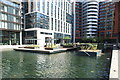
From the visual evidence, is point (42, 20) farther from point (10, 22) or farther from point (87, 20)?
→ point (87, 20)

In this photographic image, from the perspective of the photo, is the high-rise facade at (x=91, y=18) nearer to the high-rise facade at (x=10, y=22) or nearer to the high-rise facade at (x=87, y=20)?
the high-rise facade at (x=87, y=20)

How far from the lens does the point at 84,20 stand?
85.6 metres

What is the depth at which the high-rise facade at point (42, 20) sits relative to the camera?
49219mm

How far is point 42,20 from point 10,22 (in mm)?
16283

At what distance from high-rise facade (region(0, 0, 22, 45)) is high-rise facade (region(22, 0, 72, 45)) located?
4.71 metres

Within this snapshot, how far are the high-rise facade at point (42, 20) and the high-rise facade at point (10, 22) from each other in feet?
15.4

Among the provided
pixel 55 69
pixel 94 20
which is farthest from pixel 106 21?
pixel 55 69

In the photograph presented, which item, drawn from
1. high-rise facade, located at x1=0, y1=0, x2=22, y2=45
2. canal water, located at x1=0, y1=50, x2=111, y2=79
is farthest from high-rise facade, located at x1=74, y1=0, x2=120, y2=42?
canal water, located at x1=0, y1=50, x2=111, y2=79

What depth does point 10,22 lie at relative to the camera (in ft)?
151

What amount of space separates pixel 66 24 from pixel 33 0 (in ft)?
109

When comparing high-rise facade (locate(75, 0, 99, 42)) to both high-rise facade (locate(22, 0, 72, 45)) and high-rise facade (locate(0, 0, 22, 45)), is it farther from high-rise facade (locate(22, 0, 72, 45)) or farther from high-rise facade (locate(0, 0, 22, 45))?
high-rise facade (locate(0, 0, 22, 45))

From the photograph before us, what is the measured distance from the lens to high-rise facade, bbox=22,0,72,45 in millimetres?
49219

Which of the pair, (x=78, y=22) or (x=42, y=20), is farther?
(x=78, y=22)

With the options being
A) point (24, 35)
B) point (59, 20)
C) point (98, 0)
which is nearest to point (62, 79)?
point (24, 35)
